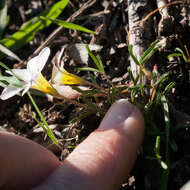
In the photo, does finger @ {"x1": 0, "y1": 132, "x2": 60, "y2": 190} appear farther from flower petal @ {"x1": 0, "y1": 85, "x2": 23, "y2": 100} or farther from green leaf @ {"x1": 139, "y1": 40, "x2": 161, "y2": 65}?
green leaf @ {"x1": 139, "y1": 40, "x2": 161, "y2": 65}

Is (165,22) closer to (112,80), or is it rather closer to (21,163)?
(112,80)

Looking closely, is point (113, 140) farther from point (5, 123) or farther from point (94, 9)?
point (94, 9)

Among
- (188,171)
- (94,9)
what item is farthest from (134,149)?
(94,9)

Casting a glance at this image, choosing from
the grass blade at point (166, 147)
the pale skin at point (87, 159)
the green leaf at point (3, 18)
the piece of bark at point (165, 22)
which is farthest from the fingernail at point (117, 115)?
the green leaf at point (3, 18)

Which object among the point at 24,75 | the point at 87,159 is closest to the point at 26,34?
the point at 24,75

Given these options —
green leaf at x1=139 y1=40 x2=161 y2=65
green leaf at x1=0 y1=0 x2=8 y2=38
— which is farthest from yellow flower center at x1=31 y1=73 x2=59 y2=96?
green leaf at x1=0 y1=0 x2=8 y2=38

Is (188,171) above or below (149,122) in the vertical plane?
below

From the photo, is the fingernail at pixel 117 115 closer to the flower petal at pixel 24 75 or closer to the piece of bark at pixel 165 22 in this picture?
the flower petal at pixel 24 75
